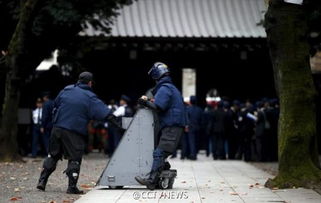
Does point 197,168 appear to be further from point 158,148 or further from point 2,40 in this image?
point 2,40

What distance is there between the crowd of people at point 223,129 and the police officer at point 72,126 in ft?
37.4

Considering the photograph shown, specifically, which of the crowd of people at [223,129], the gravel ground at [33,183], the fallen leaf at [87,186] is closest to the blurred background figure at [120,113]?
the crowd of people at [223,129]

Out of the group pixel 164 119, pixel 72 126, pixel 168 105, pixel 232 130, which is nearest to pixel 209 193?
pixel 164 119

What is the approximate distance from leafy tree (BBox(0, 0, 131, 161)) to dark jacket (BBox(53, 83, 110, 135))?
9145 mm

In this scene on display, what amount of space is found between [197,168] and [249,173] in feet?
6.94

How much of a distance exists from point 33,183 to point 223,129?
39.2 ft

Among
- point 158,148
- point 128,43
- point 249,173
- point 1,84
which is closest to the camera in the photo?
point 158,148

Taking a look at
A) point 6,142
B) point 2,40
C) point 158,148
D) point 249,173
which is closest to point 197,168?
point 249,173

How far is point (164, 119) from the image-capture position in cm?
1389

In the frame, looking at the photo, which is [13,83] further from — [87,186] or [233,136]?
[87,186]

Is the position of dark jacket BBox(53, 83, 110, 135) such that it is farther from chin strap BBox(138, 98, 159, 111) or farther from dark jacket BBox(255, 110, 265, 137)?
dark jacket BBox(255, 110, 265, 137)

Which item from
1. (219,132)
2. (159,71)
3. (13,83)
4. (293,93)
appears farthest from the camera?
(219,132)

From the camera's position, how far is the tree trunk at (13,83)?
22.6 metres

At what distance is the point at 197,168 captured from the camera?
69.7 feet
